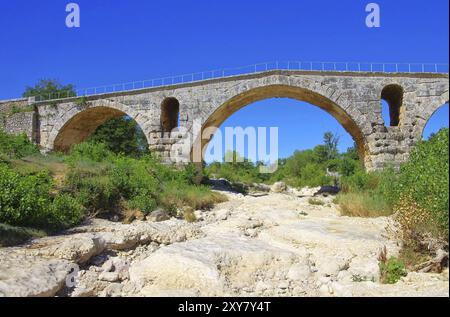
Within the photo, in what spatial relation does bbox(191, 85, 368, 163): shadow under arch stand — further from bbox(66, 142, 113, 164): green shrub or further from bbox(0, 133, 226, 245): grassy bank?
bbox(66, 142, 113, 164): green shrub

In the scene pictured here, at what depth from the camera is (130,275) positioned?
5.48m

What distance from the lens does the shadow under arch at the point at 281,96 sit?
18000 mm

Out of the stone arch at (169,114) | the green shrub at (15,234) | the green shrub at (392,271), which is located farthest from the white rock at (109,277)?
the stone arch at (169,114)

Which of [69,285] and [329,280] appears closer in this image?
[69,285]

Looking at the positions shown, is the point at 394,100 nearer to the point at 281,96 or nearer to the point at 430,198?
the point at 281,96

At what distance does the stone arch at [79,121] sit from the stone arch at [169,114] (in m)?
1.12

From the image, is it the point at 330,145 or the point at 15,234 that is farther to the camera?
the point at 330,145

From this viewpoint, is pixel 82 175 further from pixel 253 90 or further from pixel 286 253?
pixel 253 90

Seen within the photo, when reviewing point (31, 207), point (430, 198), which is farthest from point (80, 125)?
point (430, 198)

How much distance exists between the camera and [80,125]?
22.3 m

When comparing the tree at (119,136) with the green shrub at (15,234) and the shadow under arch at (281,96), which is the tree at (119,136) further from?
the green shrub at (15,234)

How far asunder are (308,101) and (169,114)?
6.94 meters
